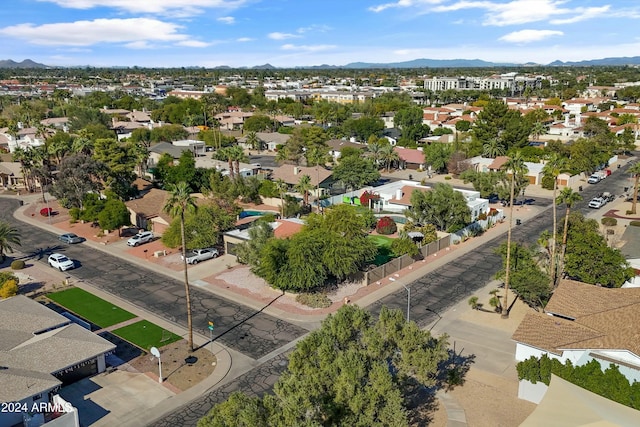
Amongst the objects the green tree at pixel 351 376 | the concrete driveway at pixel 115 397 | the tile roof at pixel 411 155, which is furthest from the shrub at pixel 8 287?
the tile roof at pixel 411 155

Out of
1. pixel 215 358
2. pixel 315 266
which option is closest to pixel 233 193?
pixel 315 266

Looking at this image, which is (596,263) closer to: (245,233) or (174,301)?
(245,233)

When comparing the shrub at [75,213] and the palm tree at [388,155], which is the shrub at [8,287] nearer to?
the shrub at [75,213]

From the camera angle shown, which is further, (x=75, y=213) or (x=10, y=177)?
(x=10, y=177)

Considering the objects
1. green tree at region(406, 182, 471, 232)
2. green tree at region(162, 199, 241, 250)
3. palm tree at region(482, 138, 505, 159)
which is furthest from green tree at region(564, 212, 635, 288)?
palm tree at region(482, 138, 505, 159)

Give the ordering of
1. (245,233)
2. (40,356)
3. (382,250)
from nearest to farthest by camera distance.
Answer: (40,356) < (245,233) < (382,250)

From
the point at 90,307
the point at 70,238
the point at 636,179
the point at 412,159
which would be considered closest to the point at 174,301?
the point at 90,307

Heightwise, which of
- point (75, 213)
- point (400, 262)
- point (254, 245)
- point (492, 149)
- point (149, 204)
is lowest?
point (400, 262)
